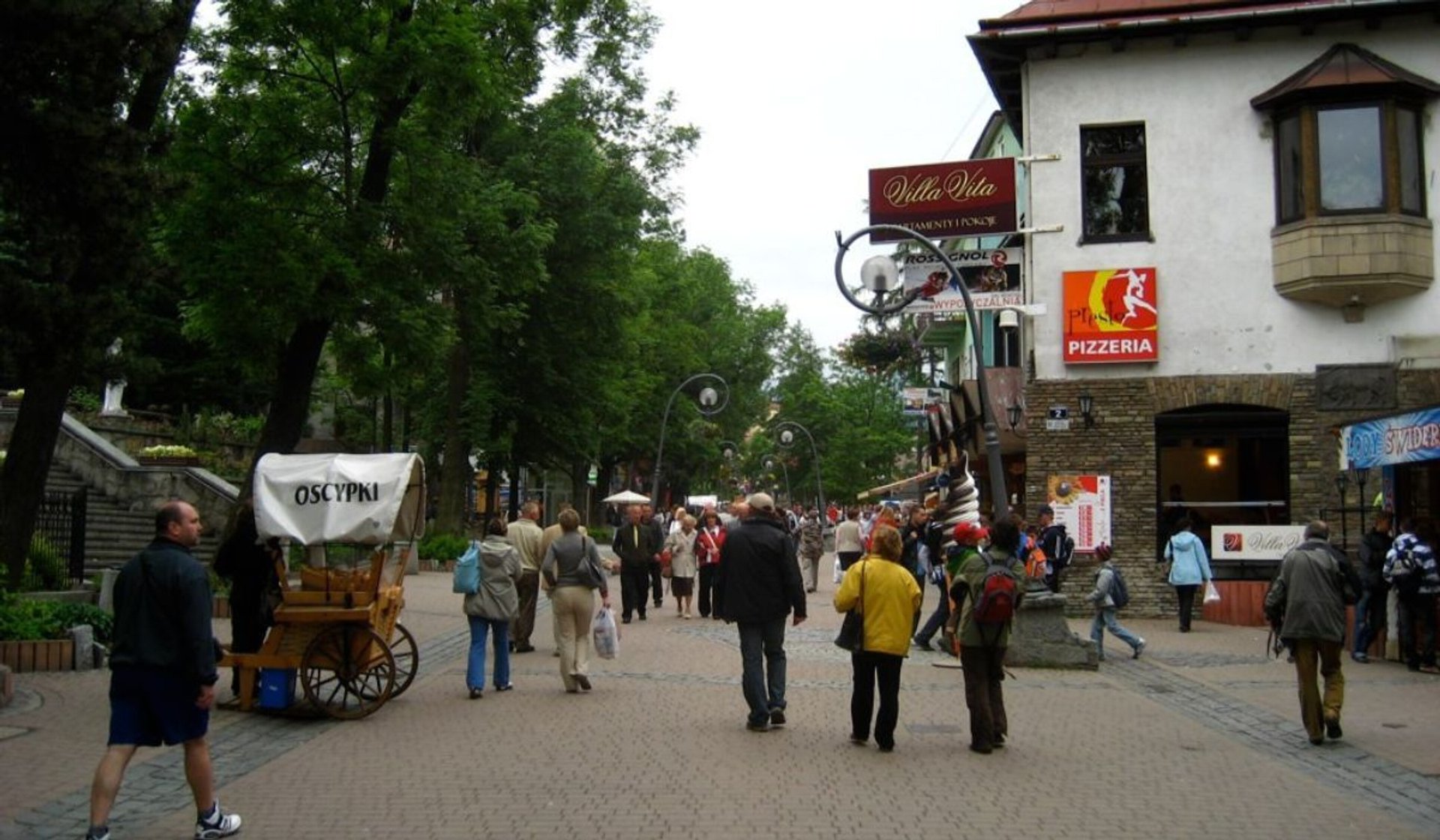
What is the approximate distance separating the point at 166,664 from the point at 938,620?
11425 mm

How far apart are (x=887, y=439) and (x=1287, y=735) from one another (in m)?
54.1

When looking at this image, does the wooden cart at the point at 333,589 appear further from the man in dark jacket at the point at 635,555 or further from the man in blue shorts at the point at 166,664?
the man in dark jacket at the point at 635,555

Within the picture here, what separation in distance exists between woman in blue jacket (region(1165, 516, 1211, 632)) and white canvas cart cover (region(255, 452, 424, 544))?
11710 millimetres

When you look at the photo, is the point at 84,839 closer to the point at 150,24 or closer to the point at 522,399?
the point at 150,24

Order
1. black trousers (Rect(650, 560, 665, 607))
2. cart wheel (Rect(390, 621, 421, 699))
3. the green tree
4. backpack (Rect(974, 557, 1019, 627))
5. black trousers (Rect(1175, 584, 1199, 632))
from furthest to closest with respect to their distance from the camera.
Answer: black trousers (Rect(650, 560, 665, 607)) → black trousers (Rect(1175, 584, 1199, 632)) → cart wheel (Rect(390, 621, 421, 699)) → the green tree → backpack (Rect(974, 557, 1019, 627))

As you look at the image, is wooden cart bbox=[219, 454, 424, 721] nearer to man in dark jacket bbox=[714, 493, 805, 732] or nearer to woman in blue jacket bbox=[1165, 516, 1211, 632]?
man in dark jacket bbox=[714, 493, 805, 732]

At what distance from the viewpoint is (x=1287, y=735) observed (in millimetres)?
10812

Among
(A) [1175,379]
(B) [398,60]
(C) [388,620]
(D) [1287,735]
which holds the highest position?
(B) [398,60]

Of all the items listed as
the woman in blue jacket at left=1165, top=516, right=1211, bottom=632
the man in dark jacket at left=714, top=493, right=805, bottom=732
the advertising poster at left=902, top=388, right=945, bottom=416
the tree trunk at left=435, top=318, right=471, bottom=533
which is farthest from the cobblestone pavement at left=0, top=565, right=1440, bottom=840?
the advertising poster at left=902, top=388, right=945, bottom=416

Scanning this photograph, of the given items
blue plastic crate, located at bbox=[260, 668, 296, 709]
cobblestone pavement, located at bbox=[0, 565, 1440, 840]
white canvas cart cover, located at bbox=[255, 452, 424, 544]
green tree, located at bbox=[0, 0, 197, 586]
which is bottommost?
cobblestone pavement, located at bbox=[0, 565, 1440, 840]

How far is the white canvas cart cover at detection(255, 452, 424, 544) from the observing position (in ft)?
36.5

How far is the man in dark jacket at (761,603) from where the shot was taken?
10.6 meters

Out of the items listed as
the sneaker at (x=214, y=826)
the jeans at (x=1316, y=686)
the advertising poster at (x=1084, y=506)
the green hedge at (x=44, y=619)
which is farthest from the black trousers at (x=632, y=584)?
the sneaker at (x=214, y=826)

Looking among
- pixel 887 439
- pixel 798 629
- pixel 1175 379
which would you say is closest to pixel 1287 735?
pixel 798 629
